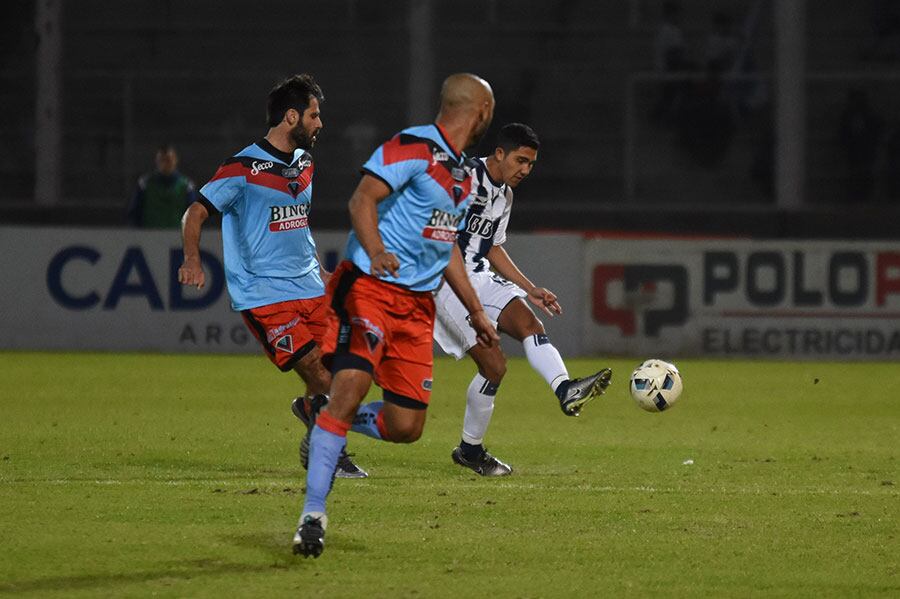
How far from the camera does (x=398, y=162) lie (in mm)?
6184

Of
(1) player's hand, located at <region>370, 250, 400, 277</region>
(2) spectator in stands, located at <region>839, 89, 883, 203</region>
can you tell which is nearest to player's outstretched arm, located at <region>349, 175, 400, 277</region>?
(1) player's hand, located at <region>370, 250, 400, 277</region>

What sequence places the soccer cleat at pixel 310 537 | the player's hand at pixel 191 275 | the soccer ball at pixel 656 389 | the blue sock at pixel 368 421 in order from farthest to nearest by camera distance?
1. the soccer ball at pixel 656 389
2. the player's hand at pixel 191 275
3. the blue sock at pixel 368 421
4. the soccer cleat at pixel 310 537

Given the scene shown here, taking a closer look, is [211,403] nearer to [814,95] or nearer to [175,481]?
[175,481]

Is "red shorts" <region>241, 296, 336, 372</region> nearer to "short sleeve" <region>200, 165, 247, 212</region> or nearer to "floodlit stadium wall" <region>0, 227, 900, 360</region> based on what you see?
"short sleeve" <region>200, 165, 247, 212</region>

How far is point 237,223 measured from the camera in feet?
27.9

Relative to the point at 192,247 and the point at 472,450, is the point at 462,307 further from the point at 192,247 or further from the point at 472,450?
the point at 192,247

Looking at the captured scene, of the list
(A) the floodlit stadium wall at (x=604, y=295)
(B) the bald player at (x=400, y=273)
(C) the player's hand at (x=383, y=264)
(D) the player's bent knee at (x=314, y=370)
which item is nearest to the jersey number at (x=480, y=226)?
(D) the player's bent knee at (x=314, y=370)

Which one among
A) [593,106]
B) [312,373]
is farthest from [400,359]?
[593,106]

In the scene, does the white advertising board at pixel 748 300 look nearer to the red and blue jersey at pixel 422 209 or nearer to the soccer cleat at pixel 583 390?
the soccer cleat at pixel 583 390

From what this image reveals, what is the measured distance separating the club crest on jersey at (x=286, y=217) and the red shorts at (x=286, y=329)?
1.30ft

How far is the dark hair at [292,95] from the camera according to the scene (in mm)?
8312

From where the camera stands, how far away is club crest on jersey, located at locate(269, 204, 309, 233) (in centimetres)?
844

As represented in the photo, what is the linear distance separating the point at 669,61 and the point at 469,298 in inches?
704

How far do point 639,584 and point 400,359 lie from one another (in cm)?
142
